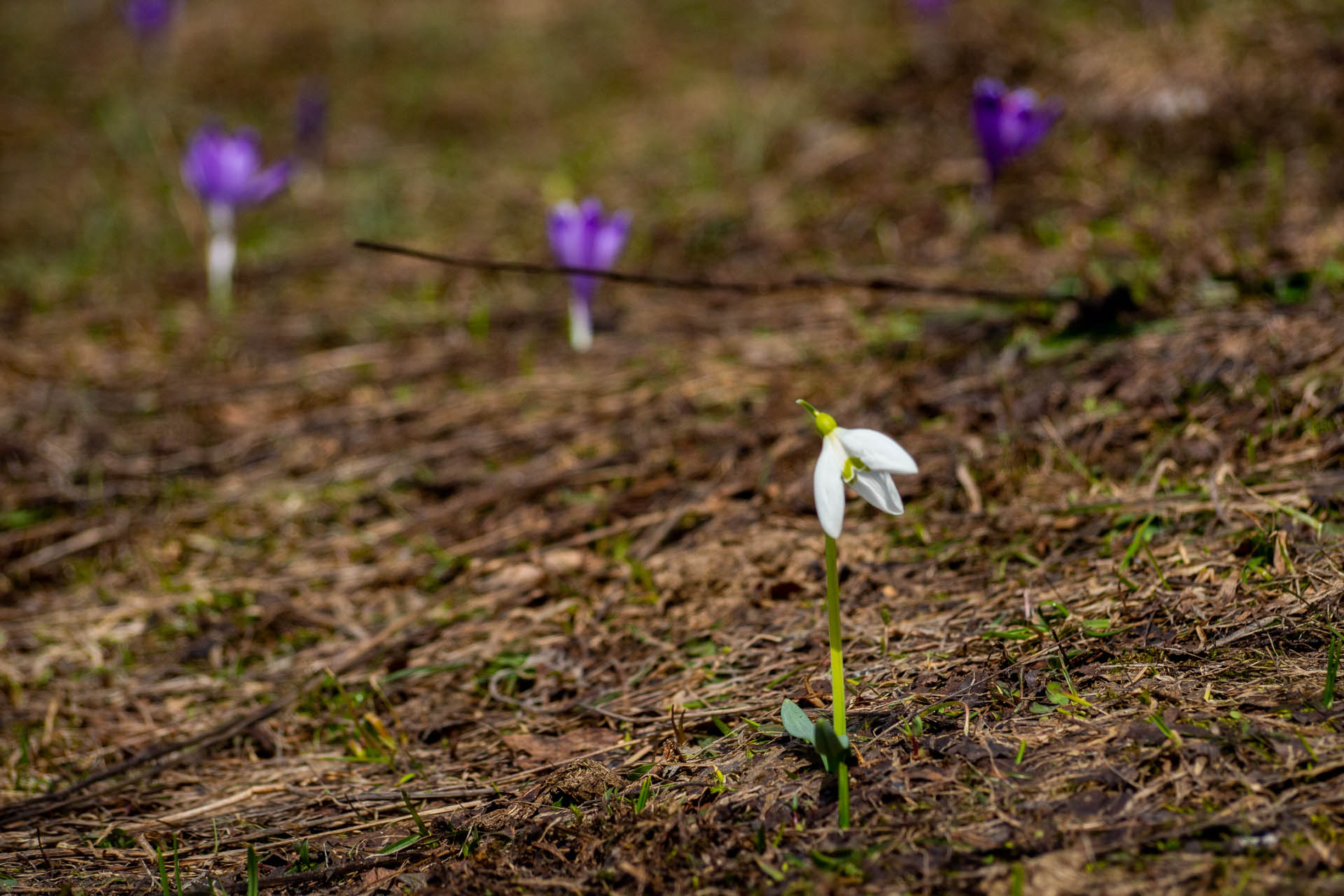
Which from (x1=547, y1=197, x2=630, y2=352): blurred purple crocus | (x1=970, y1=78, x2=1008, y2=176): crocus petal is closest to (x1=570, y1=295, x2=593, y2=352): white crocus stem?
(x1=547, y1=197, x2=630, y2=352): blurred purple crocus

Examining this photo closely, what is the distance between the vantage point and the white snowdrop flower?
113 centimetres

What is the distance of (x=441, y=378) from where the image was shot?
2.90m

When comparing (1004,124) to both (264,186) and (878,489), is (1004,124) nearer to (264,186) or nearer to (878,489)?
(878,489)

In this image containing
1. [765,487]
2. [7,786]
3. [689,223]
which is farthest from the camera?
[689,223]

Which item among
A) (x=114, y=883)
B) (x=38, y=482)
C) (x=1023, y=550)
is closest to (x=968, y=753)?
(x=1023, y=550)

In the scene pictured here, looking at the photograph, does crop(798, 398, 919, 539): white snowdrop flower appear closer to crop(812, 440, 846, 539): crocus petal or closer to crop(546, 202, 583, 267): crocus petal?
crop(812, 440, 846, 539): crocus petal

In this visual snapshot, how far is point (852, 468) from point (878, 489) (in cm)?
4

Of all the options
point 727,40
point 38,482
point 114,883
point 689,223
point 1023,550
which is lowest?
point 114,883

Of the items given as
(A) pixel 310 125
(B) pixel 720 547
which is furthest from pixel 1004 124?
(A) pixel 310 125

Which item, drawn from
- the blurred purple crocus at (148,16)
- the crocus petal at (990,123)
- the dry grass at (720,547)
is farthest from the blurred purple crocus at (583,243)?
the blurred purple crocus at (148,16)

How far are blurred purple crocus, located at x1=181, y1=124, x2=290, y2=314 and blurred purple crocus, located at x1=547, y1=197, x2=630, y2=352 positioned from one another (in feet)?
4.04

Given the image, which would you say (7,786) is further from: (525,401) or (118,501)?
(525,401)

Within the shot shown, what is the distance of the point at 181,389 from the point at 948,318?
85.8 inches

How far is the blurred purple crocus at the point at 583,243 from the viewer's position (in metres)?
2.86
